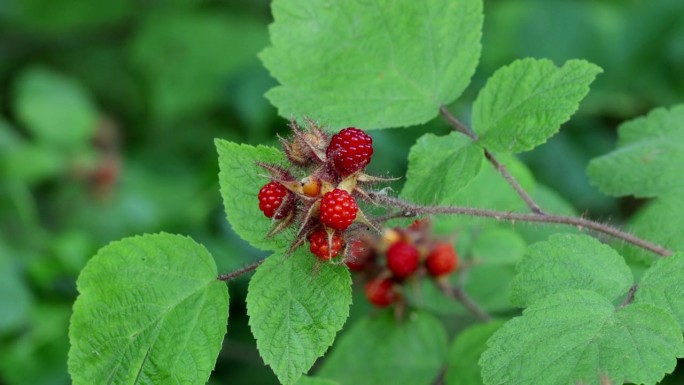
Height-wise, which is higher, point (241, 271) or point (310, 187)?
point (310, 187)

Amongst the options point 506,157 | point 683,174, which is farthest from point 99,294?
point 683,174

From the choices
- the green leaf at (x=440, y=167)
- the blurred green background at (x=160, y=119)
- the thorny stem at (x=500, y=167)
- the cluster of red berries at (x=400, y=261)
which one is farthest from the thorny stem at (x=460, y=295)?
the green leaf at (x=440, y=167)

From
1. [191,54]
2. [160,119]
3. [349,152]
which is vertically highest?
[349,152]

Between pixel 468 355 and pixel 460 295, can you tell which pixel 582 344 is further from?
pixel 460 295

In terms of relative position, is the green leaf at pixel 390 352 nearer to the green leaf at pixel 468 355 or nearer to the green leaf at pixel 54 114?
the green leaf at pixel 468 355

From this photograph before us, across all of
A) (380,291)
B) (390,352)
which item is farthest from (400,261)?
(390,352)

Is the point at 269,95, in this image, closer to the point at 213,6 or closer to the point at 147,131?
the point at 147,131

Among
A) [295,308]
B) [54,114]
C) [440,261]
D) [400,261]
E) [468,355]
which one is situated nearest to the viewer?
[295,308]
